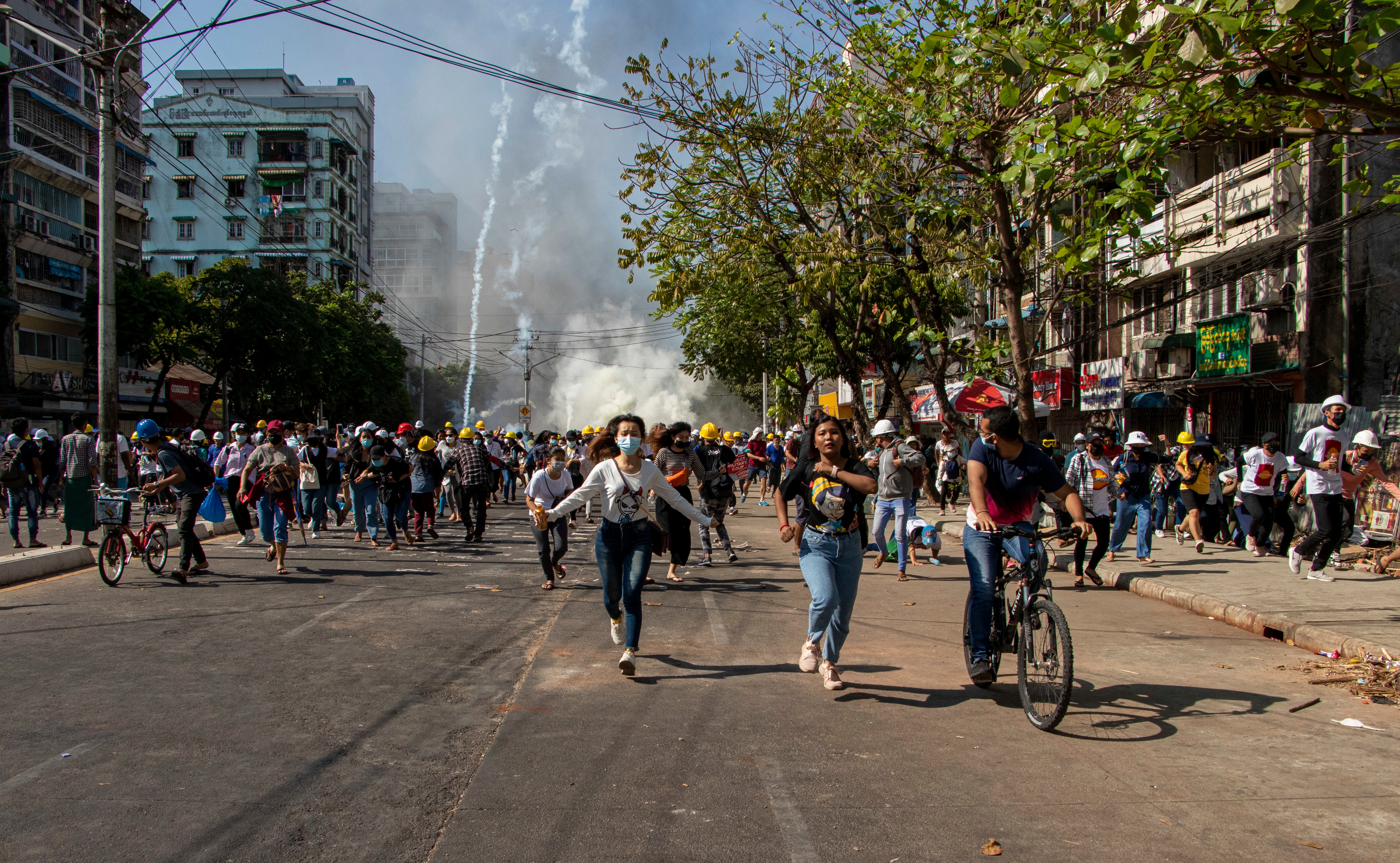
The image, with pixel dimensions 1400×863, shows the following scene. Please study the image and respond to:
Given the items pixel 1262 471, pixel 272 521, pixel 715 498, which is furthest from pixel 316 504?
pixel 1262 471

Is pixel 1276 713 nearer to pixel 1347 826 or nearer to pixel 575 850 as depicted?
pixel 1347 826

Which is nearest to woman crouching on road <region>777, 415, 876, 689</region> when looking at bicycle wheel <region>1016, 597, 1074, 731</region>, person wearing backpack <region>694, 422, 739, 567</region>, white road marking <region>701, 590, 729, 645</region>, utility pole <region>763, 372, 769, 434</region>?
bicycle wheel <region>1016, 597, 1074, 731</region>

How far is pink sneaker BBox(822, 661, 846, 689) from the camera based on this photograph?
5750mm

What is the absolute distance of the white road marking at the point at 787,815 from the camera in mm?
3449

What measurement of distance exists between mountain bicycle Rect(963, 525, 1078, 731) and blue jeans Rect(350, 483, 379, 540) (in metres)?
10.4

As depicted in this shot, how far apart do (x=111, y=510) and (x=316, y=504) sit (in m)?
5.51

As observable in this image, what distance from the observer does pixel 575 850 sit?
346 cm

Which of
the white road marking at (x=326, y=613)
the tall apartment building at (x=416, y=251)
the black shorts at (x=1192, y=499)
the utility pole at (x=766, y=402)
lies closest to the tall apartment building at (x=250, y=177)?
the tall apartment building at (x=416, y=251)

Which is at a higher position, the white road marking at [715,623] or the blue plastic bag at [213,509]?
the blue plastic bag at [213,509]

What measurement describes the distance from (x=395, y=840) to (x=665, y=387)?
279 ft

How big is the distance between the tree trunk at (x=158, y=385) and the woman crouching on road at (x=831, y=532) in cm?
3657

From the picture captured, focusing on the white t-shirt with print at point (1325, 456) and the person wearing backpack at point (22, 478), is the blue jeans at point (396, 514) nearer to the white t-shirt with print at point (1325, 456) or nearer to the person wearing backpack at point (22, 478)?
the person wearing backpack at point (22, 478)

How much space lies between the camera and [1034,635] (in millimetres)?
5191

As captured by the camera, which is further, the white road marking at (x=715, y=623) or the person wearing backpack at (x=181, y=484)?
the person wearing backpack at (x=181, y=484)
